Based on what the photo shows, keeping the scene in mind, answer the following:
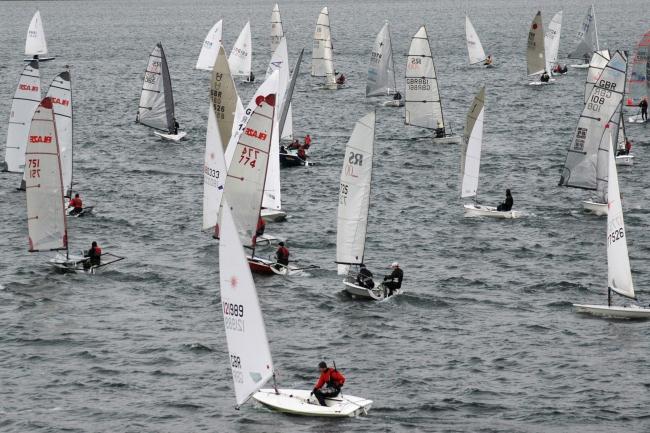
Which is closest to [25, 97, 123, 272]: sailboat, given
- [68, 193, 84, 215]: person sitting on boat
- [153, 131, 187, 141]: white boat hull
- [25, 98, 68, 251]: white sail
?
[25, 98, 68, 251]: white sail

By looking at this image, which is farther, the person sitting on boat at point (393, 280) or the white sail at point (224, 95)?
the white sail at point (224, 95)

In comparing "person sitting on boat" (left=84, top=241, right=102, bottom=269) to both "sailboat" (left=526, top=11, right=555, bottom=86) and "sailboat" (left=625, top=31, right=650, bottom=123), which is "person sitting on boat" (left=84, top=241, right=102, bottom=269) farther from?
"sailboat" (left=526, top=11, right=555, bottom=86)

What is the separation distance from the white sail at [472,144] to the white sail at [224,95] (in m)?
14.1

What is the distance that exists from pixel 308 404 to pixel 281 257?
16.6 m

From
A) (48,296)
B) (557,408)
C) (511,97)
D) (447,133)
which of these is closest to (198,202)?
(48,296)

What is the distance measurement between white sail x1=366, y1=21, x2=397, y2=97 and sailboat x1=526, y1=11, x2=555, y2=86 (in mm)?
17979

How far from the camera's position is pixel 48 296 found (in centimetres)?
5194

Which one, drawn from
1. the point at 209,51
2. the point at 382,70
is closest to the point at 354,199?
the point at 382,70

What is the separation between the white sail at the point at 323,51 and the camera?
376ft

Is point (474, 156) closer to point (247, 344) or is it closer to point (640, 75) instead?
point (640, 75)

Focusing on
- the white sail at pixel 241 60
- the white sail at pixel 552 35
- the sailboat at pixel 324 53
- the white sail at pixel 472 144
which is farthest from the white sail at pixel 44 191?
the white sail at pixel 552 35

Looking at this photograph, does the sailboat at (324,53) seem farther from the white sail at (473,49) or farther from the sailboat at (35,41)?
the sailboat at (35,41)

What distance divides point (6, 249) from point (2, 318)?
11246 millimetres

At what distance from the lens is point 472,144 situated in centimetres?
6644
